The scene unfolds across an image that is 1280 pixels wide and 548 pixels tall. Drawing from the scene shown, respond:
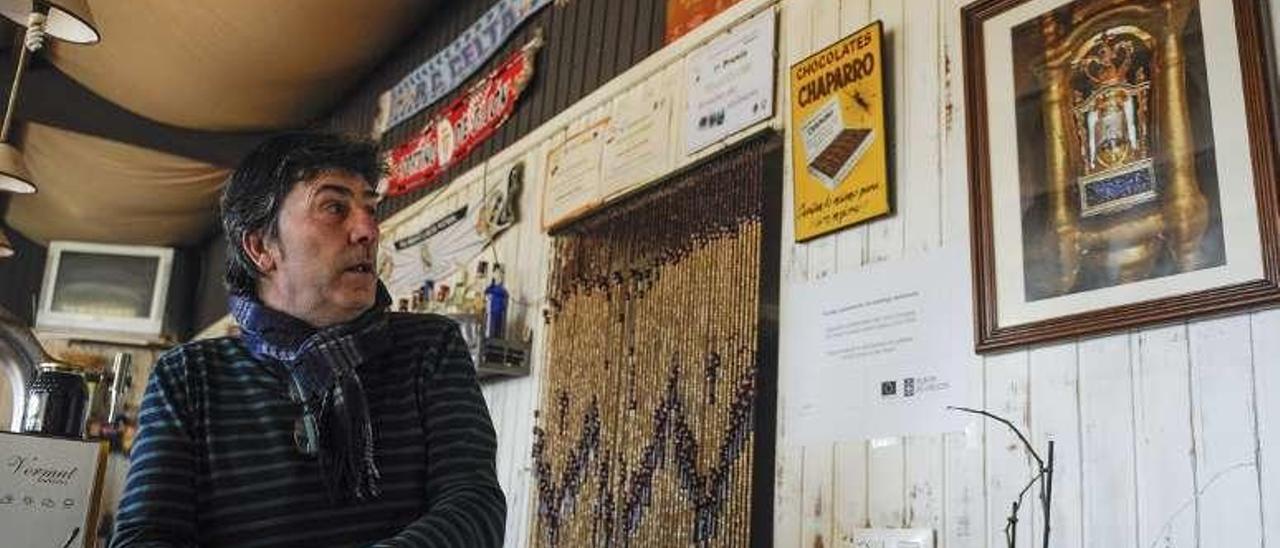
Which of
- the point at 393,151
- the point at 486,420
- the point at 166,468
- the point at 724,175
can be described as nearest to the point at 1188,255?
the point at 486,420

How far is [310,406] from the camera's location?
1377 mm

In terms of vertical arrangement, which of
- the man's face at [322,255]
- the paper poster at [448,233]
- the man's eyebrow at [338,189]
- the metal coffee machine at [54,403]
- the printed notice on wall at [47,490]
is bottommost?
the printed notice on wall at [47,490]

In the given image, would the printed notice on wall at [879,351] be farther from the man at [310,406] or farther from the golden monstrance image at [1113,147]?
the man at [310,406]

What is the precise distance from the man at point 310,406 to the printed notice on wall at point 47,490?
3.00 ft

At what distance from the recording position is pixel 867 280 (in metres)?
2.21

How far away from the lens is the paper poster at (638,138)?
2959mm

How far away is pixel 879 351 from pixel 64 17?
97.6 inches

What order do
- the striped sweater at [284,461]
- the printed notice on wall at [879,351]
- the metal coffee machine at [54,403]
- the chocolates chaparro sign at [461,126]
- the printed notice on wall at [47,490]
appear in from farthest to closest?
the chocolates chaparro sign at [461,126] → the metal coffee machine at [54,403] → the printed notice on wall at [47,490] → the printed notice on wall at [879,351] → the striped sweater at [284,461]

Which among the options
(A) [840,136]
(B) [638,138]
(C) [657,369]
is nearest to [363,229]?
(A) [840,136]

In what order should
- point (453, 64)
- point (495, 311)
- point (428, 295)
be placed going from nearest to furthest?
point (495, 311)
point (428, 295)
point (453, 64)

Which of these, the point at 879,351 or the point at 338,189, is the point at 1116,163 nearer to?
the point at 879,351

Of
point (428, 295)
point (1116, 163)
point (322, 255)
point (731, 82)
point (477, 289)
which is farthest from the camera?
point (428, 295)

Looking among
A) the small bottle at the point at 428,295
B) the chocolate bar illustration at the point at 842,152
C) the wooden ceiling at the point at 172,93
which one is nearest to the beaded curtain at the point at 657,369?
the chocolate bar illustration at the point at 842,152

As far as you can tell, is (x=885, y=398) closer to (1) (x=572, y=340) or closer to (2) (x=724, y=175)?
(2) (x=724, y=175)
